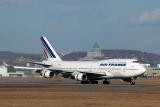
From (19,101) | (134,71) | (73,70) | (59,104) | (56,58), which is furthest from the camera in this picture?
(56,58)

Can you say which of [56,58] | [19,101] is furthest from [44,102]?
[56,58]

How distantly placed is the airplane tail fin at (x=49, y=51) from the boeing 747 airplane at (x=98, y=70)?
13.6 ft

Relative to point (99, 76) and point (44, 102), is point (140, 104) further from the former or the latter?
point (99, 76)

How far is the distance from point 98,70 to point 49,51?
54.0 feet

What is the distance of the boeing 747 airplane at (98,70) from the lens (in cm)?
9469

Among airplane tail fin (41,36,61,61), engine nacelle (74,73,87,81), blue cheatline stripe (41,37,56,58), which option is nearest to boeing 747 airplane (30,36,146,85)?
engine nacelle (74,73,87,81)

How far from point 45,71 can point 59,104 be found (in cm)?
5967

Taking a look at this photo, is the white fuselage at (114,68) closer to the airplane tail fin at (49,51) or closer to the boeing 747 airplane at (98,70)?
the boeing 747 airplane at (98,70)

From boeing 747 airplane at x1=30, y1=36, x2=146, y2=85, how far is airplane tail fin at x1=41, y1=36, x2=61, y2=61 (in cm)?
416

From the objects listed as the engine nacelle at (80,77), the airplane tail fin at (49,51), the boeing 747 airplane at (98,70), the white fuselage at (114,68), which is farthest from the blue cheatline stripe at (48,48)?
the engine nacelle at (80,77)

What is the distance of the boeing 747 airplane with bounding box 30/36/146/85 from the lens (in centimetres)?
9469

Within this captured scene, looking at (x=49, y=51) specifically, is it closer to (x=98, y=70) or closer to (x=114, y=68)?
(x=98, y=70)

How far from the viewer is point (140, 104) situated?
142 feet

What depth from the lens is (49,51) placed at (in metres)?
111
